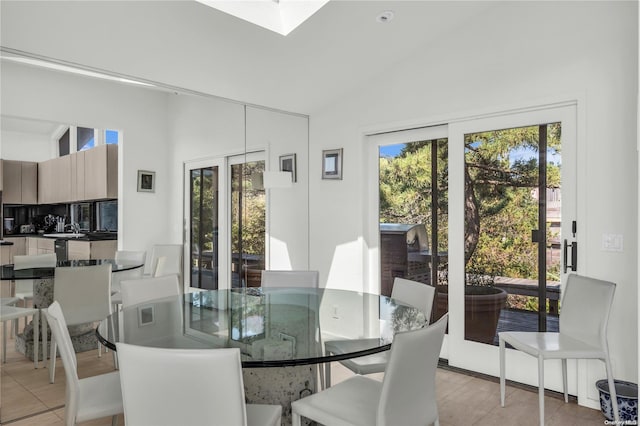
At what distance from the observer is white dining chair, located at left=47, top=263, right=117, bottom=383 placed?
3.22m

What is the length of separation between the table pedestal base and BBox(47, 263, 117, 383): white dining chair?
5.56 feet

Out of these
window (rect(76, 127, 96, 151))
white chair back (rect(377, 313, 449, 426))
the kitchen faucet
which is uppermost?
window (rect(76, 127, 96, 151))

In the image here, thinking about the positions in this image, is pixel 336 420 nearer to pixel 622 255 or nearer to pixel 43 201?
pixel 622 255

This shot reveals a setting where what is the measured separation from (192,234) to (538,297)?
303 cm

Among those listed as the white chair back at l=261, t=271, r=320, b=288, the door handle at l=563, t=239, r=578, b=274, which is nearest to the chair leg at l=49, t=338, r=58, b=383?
the white chair back at l=261, t=271, r=320, b=288

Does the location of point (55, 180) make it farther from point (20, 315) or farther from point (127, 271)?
point (20, 315)

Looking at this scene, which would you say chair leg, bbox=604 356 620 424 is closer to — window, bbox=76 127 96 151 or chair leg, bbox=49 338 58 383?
chair leg, bbox=49 338 58 383

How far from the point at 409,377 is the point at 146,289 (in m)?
Result: 1.99

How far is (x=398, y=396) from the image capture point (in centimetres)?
163

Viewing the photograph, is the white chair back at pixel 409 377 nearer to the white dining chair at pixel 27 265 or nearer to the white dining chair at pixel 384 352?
the white dining chair at pixel 384 352

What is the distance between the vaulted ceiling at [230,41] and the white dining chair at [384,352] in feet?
6.66

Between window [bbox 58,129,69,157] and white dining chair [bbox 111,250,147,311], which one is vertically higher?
window [bbox 58,129,69,157]

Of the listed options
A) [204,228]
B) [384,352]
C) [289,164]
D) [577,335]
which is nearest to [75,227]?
[204,228]

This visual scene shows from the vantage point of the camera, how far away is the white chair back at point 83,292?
3225mm
